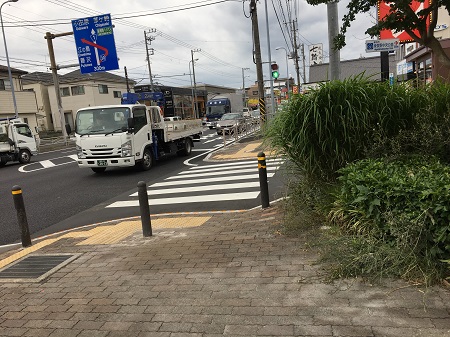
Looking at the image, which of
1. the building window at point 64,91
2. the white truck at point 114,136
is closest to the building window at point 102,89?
the building window at point 64,91

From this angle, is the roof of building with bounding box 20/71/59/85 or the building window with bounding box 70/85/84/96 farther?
the roof of building with bounding box 20/71/59/85

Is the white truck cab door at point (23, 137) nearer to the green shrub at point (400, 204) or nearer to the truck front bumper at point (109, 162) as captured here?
the truck front bumper at point (109, 162)

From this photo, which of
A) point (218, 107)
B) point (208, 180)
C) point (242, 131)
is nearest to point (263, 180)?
point (208, 180)

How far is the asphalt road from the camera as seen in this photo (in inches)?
316

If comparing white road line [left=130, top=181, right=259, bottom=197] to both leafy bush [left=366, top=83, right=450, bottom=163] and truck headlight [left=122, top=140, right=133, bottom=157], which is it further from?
leafy bush [left=366, top=83, right=450, bottom=163]

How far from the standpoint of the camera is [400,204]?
11.8 feet

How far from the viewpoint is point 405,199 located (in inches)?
140

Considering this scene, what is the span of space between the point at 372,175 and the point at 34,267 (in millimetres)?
4269

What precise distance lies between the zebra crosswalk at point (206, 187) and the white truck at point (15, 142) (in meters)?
11.3

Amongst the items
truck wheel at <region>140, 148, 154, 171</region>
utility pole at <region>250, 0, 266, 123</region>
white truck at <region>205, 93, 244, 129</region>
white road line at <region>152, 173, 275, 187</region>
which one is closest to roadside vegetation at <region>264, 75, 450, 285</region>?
white road line at <region>152, 173, 275, 187</region>

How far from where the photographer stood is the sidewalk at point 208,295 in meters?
2.90

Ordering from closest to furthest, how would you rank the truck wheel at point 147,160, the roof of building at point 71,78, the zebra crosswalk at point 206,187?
the zebra crosswalk at point 206,187 → the truck wheel at point 147,160 → the roof of building at point 71,78

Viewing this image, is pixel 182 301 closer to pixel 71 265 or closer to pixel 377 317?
pixel 377 317

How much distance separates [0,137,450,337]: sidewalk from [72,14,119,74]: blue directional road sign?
17139mm
